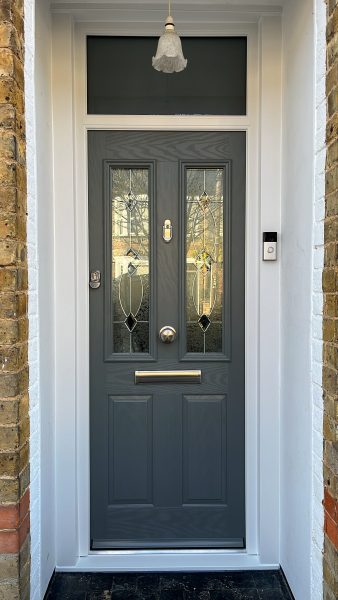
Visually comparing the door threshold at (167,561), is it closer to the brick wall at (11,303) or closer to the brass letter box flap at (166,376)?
the brick wall at (11,303)

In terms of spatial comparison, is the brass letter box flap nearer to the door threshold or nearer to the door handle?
the door handle

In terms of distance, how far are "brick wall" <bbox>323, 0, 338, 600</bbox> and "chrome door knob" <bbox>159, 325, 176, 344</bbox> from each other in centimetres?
97

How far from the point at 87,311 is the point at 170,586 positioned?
5.05 ft

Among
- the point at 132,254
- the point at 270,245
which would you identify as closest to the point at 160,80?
the point at 132,254

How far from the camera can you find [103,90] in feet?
8.33

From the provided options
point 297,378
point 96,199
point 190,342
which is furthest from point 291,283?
point 96,199

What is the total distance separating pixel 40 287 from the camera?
2160 mm

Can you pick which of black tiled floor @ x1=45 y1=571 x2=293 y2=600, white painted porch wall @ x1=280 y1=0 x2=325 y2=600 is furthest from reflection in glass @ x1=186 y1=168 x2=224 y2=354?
black tiled floor @ x1=45 y1=571 x2=293 y2=600

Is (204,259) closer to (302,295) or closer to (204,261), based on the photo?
(204,261)

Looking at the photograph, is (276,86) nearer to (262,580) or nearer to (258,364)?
(258,364)

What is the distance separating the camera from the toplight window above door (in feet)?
8.32

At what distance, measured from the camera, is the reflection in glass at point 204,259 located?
2.60m

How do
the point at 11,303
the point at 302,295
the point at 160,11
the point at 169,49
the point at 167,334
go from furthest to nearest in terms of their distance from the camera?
the point at 167,334
the point at 160,11
the point at 302,295
the point at 169,49
the point at 11,303

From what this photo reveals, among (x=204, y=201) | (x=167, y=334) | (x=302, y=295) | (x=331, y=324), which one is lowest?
(x=167, y=334)
